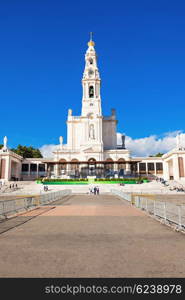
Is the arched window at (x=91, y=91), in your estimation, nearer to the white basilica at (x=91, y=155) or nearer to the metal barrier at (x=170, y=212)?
the white basilica at (x=91, y=155)

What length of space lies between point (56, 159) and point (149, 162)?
30.2 meters

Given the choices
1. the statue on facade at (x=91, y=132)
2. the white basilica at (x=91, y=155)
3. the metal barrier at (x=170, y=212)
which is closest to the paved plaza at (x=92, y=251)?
the metal barrier at (x=170, y=212)

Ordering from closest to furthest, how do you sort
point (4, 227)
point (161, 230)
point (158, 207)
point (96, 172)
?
1. point (161, 230)
2. point (4, 227)
3. point (158, 207)
4. point (96, 172)

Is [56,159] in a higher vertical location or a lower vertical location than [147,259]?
higher

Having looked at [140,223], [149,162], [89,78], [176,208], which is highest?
[89,78]

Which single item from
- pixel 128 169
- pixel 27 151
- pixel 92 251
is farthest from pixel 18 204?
pixel 27 151

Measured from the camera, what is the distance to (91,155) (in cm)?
6881

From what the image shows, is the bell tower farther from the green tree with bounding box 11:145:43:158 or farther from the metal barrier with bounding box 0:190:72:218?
the metal barrier with bounding box 0:190:72:218

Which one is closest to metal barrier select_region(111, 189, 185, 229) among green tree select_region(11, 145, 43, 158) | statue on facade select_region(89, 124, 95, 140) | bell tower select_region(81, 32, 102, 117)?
statue on facade select_region(89, 124, 95, 140)

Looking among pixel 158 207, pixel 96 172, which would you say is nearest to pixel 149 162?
pixel 96 172

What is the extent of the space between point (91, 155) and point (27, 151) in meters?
31.4

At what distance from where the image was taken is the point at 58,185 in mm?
50688

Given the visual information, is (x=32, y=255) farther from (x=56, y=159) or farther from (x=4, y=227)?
(x=56, y=159)

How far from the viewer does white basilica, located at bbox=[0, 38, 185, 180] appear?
2491 inches
